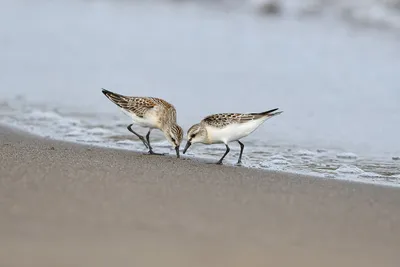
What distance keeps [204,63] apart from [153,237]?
7137 millimetres

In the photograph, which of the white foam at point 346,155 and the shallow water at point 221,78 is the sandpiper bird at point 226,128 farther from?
the white foam at point 346,155

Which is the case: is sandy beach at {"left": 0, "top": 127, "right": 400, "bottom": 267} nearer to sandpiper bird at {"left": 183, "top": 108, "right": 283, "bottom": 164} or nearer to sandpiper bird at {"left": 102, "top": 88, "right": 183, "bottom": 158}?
sandpiper bird at {"left": 183, "top": 108, "right": 283, "bottom": 164}

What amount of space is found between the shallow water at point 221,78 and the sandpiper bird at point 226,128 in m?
0.28

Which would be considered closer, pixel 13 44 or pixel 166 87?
pixel 166 87

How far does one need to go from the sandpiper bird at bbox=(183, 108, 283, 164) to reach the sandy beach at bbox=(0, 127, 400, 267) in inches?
31.6

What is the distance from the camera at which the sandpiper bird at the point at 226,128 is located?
24.7 ft

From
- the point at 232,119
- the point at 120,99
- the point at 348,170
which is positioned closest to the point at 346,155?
the point at 348,170

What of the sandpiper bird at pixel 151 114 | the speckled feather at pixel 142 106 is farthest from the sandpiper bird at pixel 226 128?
the speckled feather at pixel 142 106

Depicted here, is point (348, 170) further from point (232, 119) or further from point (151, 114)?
point (151, 114)

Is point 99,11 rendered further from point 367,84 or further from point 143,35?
point 367,84

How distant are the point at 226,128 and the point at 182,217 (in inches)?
99.4

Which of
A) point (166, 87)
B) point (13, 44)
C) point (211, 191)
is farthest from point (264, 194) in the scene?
point (13, 44)

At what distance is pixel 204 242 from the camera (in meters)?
4.70

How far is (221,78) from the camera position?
10.9m
